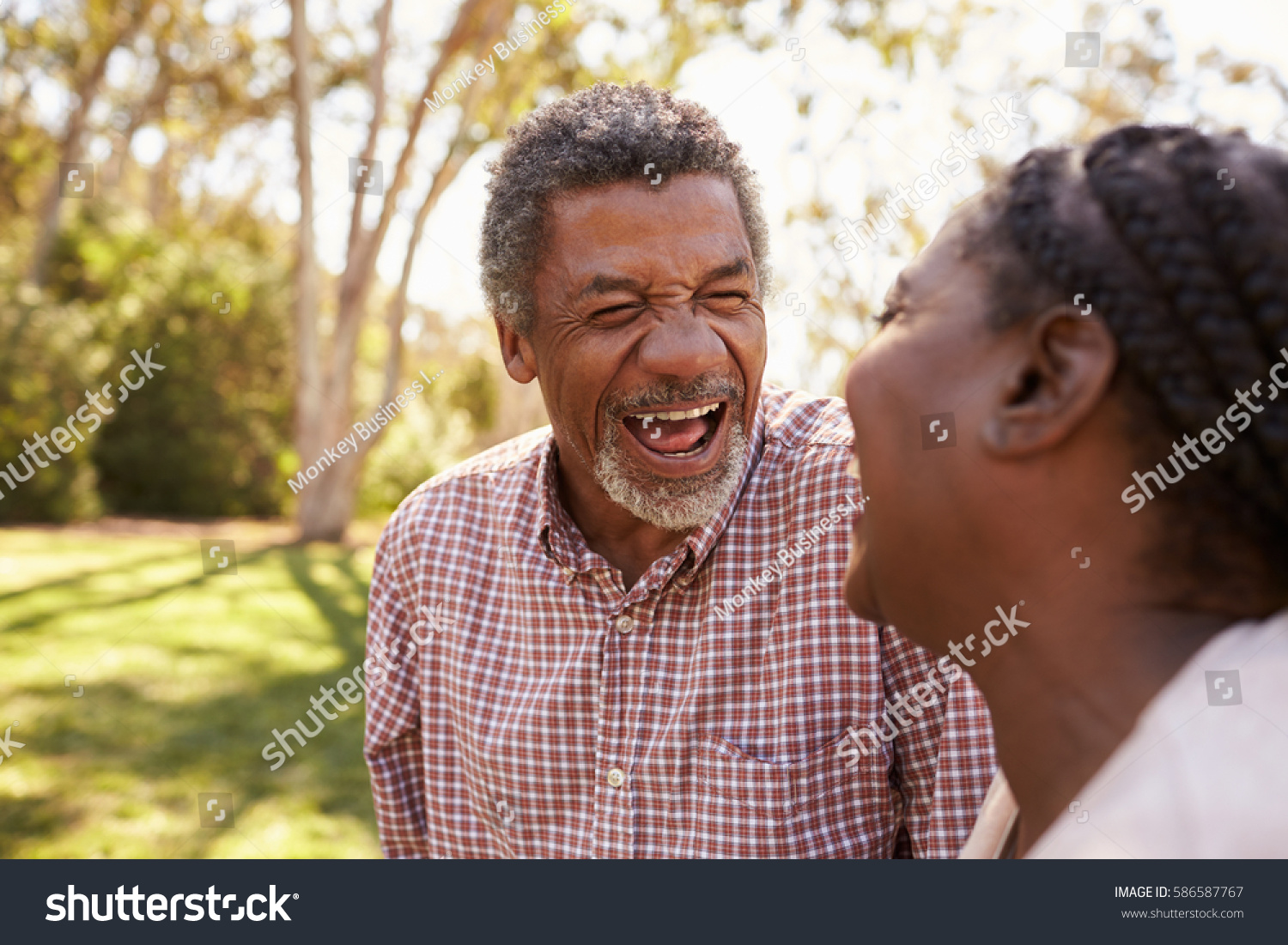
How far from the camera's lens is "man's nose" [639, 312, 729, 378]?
7.54 feet

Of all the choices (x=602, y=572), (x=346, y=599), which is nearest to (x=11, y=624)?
(x=346, y=599)

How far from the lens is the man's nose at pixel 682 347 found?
230cm

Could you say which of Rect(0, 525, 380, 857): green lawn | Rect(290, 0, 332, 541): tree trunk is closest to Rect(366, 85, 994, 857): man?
Rect(0, 525, 380, 857): green lawn

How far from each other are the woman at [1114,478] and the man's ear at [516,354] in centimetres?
160

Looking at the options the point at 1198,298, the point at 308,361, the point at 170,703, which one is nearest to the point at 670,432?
the point at 1198,298

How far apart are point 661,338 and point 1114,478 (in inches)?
55.0

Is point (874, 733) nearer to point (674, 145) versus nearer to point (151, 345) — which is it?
point (674, 145)

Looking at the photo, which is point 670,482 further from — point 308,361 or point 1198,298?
point 308,361

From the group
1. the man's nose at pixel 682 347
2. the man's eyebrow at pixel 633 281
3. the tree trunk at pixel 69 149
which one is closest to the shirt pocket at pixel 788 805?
the man's nose at pixel 682 347

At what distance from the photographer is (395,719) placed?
256cm

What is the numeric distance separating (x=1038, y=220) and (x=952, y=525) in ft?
1.12

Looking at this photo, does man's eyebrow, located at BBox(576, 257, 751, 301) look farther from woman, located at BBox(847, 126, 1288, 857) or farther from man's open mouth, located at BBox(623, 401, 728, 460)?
woman, located at BBox(847, 126, 1288, 857)

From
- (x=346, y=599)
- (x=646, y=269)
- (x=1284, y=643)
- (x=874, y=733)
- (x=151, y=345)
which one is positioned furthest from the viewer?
(x=151, y=345)
